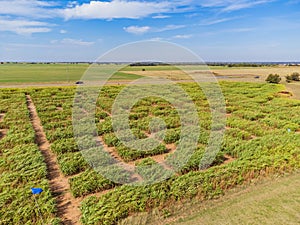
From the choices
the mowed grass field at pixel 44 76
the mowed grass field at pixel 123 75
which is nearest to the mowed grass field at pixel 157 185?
the mowed grass field at pixel 123 75

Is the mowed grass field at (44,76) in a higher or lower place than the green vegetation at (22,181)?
higher

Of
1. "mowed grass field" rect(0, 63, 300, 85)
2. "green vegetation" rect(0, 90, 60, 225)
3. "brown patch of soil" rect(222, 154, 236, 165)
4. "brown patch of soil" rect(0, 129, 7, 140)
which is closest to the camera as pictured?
"green vegetation" rect(0, 90, 60, 225)

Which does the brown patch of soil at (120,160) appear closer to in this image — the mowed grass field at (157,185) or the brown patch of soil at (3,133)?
the mowed grass field at (157,185)

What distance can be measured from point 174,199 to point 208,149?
14.5 feet

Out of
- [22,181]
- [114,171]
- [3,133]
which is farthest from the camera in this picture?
[3,133]

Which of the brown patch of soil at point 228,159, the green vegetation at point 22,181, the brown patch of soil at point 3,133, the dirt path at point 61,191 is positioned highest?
the brown patch of soil at point 3,133

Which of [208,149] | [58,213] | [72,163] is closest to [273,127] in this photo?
[208,149]

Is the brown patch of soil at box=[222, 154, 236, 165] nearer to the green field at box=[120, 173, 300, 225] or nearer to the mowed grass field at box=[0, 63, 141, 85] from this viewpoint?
the green field at box=[120, 173, 300, 225]

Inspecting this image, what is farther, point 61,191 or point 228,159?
point 228,159

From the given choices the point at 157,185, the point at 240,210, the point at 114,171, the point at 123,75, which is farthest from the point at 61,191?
the point at 123,75

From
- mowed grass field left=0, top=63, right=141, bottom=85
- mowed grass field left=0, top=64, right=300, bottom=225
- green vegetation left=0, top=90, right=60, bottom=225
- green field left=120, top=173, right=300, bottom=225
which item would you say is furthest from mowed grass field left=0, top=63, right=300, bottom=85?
green field left=120, top=173, right=300, bottom=225

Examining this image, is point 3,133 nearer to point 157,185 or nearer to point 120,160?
point 120,160

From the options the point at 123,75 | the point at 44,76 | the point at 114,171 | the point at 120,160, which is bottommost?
the point at 120,160

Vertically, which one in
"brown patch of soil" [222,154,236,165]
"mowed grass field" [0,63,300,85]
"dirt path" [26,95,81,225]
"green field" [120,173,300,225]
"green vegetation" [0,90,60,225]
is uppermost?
"mowed grass field" [0,63,300,85]
